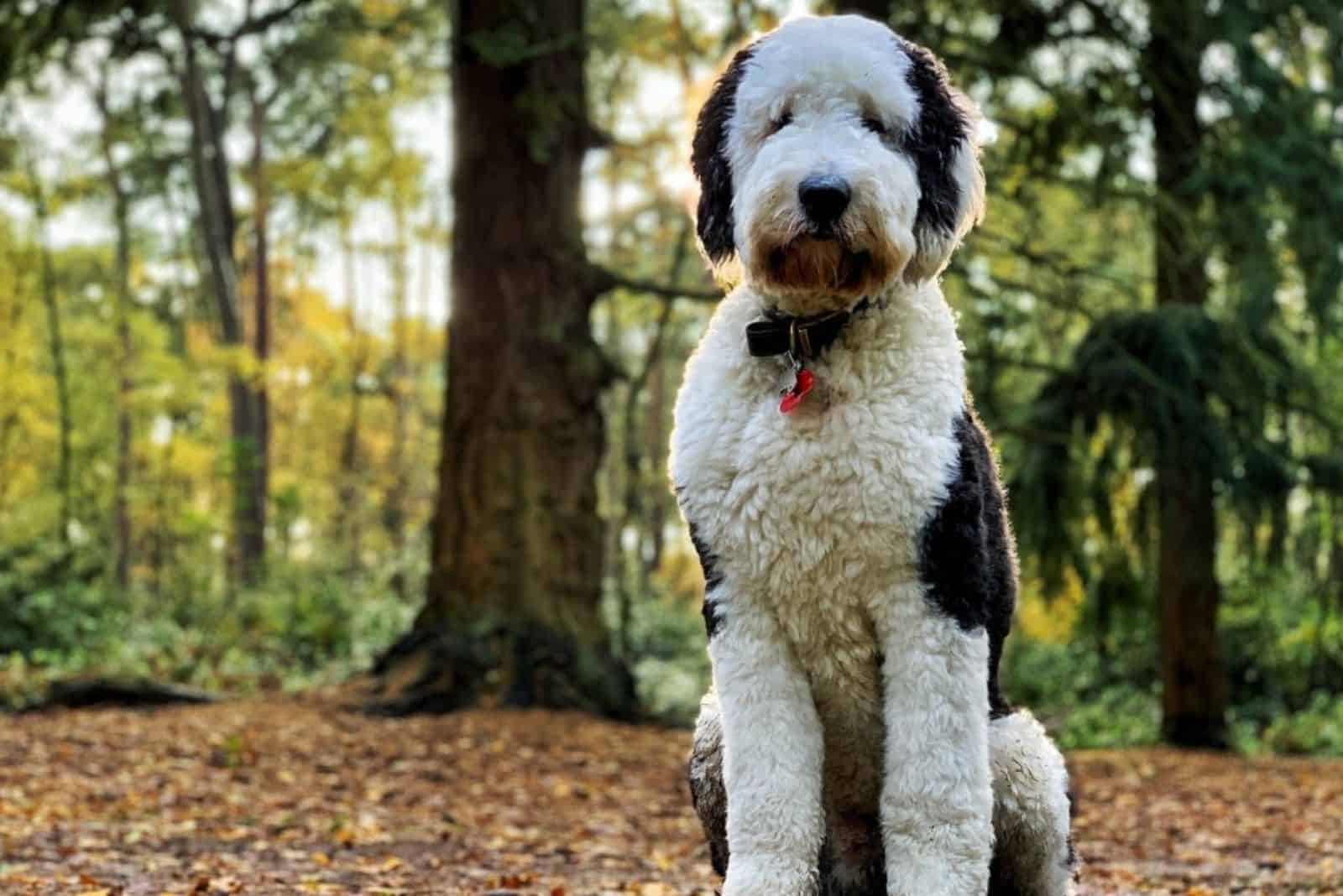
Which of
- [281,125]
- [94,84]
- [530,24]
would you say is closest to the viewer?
[530,24]

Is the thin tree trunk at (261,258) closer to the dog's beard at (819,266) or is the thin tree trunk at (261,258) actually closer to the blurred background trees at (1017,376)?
the blurred background trees at (1017,376)

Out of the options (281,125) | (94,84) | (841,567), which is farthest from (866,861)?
(281,125)

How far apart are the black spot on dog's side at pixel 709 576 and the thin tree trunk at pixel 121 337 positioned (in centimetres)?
1756

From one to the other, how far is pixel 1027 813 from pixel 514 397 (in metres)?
6.97

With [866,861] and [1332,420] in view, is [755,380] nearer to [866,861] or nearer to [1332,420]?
[866,861]

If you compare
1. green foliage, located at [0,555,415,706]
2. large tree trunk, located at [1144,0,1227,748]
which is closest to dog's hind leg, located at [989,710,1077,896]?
large tree trunk, located at [1144,0,1227,748]

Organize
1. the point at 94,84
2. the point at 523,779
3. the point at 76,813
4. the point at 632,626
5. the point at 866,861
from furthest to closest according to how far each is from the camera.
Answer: the point at 94,84 < the point at 632,626 < the point at 523,779 < the point at 76,813 < the point at 866,861

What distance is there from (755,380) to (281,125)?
21268 mm

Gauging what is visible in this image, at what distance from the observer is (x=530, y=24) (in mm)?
9570

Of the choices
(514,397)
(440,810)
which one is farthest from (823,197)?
Answer: (514,397)

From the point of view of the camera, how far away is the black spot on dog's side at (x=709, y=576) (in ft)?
10.2

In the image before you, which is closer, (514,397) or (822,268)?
(822,268)

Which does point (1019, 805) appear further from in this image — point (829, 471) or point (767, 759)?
point (829, 471)

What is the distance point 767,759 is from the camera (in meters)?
3.04
